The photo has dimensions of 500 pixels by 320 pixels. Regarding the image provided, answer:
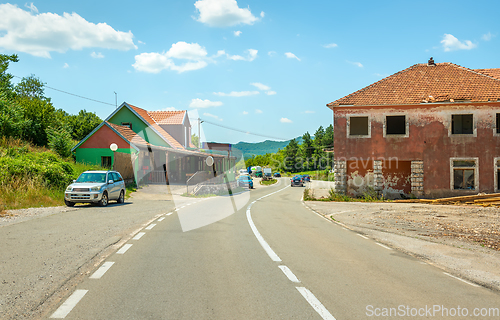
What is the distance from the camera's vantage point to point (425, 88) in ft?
87.8

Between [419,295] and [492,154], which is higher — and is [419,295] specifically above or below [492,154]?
below

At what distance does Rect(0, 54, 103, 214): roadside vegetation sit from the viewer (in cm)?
1666

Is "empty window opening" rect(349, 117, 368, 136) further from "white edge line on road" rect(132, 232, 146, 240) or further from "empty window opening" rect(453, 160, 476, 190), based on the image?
"white edge line on road" rect(132, 232, 146, 240)

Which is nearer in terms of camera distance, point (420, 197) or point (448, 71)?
point (420, 197)

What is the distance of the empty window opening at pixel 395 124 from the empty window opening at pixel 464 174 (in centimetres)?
430

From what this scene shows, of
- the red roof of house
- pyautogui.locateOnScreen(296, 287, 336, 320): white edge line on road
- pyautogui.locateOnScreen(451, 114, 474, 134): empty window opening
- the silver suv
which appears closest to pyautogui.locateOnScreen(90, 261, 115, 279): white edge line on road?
pyautogui.locateOnScreen(296, 287, 336, 320): white edge line on road

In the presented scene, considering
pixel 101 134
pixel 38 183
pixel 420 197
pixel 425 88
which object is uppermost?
pixel 425 88

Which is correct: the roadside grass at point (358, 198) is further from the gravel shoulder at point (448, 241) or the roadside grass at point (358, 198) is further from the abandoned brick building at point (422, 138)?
the gravel shoulder at point (448, 241)

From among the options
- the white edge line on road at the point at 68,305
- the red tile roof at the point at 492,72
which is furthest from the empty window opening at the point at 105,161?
the red tile roof at the point at 492,72

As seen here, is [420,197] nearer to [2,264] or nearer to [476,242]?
[476,242]

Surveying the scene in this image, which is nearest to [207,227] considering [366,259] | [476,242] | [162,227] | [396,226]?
[162,227]

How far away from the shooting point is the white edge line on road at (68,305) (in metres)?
4.08

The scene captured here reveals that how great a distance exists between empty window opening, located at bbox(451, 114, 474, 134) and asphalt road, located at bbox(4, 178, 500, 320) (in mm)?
20505

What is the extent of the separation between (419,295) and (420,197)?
Result: 2278 centimetres
